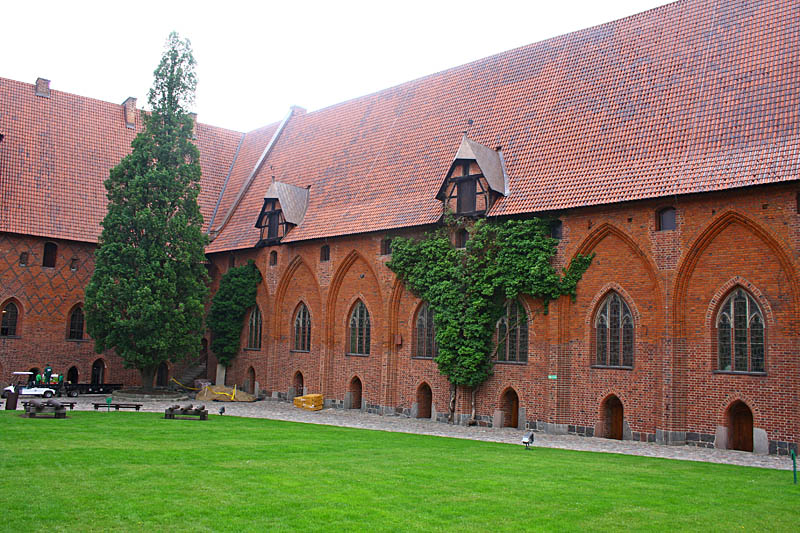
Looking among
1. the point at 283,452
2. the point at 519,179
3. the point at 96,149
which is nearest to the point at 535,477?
the point at 283,452

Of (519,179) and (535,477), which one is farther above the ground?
(519,179)

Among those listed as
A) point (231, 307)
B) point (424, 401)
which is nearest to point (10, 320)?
point (231, 307)

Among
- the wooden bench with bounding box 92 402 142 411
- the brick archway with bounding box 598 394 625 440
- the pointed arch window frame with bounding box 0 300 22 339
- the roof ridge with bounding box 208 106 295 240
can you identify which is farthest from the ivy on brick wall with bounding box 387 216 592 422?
the pointed arch window frame with bounding box 0 300 22 339

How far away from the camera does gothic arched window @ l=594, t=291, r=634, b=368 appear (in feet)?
69.3

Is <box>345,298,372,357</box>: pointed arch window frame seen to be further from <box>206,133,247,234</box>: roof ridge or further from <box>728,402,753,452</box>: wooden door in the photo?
<box>728,402,753,452</box>: wooden door

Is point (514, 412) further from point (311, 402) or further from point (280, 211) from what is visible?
point (280, 211)

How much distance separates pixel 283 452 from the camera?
50.8 ft

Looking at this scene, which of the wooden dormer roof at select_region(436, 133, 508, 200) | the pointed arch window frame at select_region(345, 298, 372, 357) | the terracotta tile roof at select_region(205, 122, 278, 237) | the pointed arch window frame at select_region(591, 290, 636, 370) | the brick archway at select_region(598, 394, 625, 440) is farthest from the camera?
the terracotta tile roof at select_region(205, 122, 278, 237)

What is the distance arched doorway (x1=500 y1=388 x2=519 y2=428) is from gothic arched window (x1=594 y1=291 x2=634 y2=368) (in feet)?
10.9

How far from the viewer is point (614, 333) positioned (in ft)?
70.2

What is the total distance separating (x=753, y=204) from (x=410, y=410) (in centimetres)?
1384

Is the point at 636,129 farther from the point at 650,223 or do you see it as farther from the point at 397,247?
the point at 397,247

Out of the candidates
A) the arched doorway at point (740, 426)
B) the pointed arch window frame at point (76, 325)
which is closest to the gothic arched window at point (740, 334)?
the arched doorway at point (740, 426)

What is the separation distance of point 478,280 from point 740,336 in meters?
8.21
